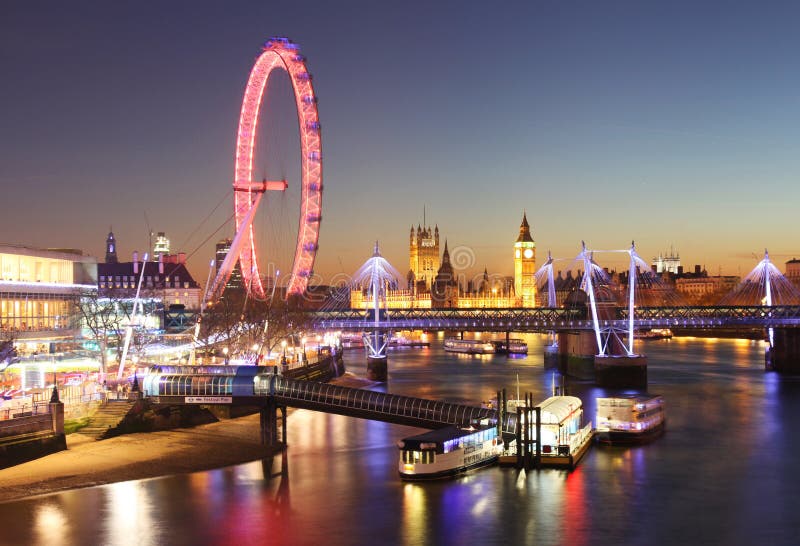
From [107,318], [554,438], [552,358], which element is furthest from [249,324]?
[554,438]

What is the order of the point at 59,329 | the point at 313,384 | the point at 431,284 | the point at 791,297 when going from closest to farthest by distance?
the point at 313,384 < the point at 59,329 < the point at 791,297 < the point at 431,284

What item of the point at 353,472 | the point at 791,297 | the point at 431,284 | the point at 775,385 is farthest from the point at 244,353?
the point at 431,284

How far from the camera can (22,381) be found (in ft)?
124

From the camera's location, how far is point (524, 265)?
186m

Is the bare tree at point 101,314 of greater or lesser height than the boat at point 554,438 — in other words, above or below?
above

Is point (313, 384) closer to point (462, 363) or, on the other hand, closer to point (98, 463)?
point (98, 463)

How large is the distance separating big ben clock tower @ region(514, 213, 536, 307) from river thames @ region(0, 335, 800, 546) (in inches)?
5482

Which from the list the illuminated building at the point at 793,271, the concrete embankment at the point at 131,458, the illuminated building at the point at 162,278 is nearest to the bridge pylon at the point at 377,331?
the concrete embankment at the point at 131,458

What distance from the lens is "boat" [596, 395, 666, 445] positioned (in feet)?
125

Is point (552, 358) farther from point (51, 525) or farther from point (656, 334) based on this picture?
point (51, 525)

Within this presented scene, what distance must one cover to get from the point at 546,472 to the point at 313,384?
29.4ft

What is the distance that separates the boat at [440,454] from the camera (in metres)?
30.7

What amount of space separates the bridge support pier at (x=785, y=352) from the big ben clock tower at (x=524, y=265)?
105 m

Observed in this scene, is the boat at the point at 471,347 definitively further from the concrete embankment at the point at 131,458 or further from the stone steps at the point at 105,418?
the stone steps at the point at 105,418
